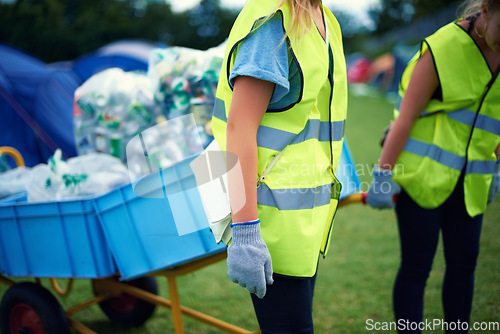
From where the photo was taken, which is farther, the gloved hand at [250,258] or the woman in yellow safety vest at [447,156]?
the woman in yellow safety vest at [447,156]

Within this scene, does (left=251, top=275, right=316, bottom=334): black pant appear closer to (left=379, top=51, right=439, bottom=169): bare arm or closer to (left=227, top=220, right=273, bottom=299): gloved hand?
(left=227, top=220, right=273, bottom=299): gloved hand

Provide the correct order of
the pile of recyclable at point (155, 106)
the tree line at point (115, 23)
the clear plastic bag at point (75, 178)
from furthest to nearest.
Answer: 1. the tree line at point (115, 23)
2. the pile of recyclable at point (155, 106)
3. the clear plastic bag at point (75, 178)

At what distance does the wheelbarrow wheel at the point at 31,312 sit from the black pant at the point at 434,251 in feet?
5.21

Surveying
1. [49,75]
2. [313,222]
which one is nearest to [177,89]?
[313,222]

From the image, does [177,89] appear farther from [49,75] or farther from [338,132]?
[49,75]

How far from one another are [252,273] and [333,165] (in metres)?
0.43

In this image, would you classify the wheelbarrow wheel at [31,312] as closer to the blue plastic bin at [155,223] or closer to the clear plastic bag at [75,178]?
the clear plastic bag at [75,178]

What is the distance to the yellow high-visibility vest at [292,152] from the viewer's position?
1152mm

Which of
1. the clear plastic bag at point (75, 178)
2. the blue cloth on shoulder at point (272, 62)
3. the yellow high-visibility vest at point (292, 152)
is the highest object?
the blue cloth on shoulder at point (272, 62)

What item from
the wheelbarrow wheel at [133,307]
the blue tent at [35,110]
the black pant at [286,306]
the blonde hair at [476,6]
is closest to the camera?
the black pant at [286,306]

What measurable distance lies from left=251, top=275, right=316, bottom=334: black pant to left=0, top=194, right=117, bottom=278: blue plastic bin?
885 mm

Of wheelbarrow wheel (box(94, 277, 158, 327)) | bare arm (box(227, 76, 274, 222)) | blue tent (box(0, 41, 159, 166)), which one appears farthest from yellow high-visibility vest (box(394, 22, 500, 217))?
blue tent (box(0, 41, 159, 166))

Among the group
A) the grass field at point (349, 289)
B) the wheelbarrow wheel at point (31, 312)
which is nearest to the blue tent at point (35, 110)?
the grass field at point (349, 289)

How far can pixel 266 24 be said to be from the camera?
1.13 meters
